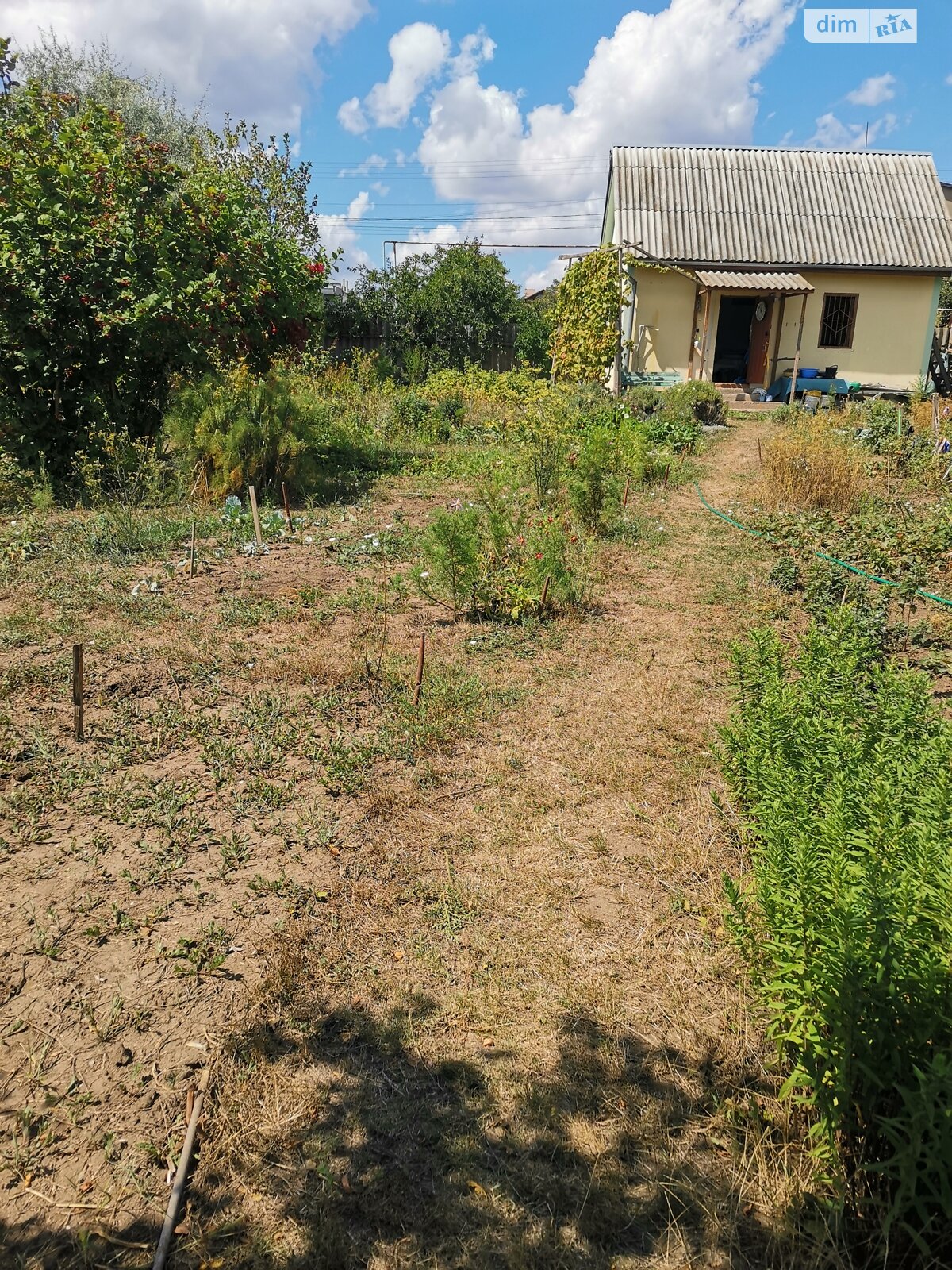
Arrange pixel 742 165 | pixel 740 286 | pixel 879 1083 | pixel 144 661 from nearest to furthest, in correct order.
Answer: pixel 879 1083 → pixel 144 661 → pixel 740 286 → pixel 742 165

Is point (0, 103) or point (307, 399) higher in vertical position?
point (0, 103)

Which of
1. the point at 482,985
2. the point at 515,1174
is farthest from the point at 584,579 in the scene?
the point at 515,1174

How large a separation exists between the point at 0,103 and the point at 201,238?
3.09m

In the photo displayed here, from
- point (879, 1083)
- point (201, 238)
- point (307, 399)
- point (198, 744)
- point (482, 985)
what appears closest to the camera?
point (879, 1083)

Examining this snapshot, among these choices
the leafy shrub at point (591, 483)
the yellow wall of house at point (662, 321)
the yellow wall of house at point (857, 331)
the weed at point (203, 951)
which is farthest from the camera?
the yellow wall of house at point (857, 331)

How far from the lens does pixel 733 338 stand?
21688 mm

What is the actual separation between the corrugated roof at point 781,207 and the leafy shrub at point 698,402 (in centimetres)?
501

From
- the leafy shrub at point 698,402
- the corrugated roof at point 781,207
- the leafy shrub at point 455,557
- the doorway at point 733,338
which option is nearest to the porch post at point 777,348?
the corrugated roof at point 781,207

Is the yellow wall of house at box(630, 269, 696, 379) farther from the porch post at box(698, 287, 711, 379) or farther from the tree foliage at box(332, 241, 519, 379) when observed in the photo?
the tree foliage at box(332, 241, 519, 379)

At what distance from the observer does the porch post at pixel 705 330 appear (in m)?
17.5

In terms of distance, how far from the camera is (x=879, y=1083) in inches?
68.9

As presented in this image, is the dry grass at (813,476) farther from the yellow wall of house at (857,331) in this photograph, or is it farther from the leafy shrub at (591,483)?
the yellow wall of house at (857,331)

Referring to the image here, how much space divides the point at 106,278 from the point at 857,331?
53.1ft

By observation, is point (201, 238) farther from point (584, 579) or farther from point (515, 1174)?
point (515, 1174)
